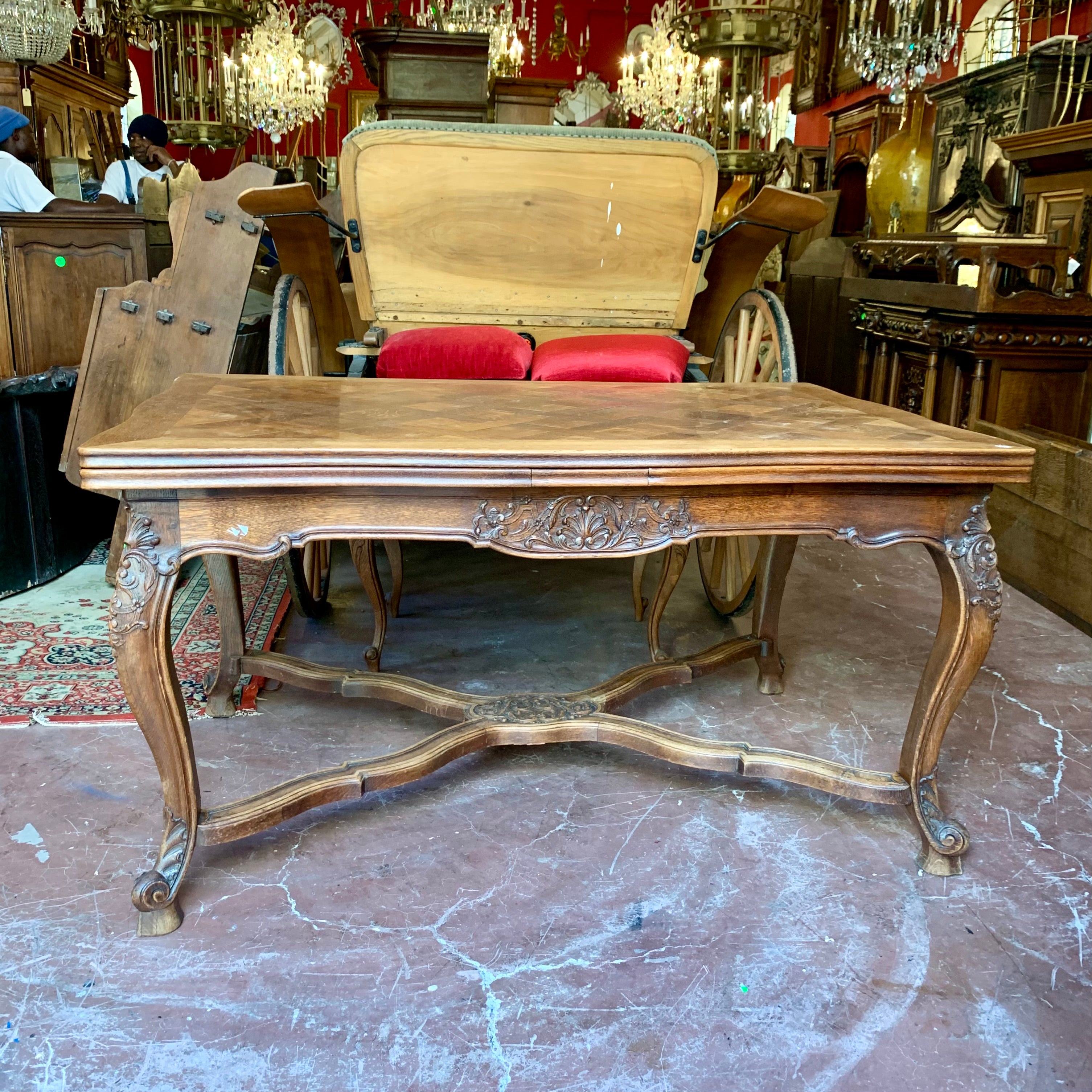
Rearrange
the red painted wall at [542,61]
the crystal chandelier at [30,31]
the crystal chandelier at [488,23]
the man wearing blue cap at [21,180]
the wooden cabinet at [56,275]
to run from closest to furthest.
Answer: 1. the wooden cabinet at [56,275]
2. the man wearing blue cap at [21,180]
3. the crystal chandelier at [30,31]
4. the crystal chandelier at [488,23]
5. the red painted wall at [542,61]

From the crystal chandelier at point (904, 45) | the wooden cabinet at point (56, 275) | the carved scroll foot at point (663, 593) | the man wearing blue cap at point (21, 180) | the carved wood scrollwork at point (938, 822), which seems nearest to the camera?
the carved wood scrollwork at point (938, 822)

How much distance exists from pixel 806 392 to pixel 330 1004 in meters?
1.48

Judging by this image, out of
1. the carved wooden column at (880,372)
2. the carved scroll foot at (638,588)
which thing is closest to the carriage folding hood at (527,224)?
the carved scroll foot at (638,588)

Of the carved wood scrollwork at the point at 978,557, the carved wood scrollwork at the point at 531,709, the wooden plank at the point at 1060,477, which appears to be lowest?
the carved wood scrollwork at the point at 531,709

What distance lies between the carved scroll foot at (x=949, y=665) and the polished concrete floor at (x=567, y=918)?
75 mm

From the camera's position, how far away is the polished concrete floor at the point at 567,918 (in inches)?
53.1

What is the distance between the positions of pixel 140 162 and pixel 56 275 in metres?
2.92

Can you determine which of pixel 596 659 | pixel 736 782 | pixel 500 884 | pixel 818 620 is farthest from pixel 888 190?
pixel 500 884

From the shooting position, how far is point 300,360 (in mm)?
2822

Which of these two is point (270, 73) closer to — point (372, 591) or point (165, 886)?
point (372, 591)

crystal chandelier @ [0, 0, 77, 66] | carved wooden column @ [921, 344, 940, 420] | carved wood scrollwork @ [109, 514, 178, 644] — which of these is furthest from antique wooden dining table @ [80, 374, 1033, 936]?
crystal chandelier @ [0, 0, 77, 66]

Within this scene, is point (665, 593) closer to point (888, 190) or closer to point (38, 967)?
point (38, 967)

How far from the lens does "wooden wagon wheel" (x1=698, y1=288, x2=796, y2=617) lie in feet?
8.25

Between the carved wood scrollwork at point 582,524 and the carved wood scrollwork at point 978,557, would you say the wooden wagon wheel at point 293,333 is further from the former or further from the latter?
the carved wood scrollwork at point 978,557
